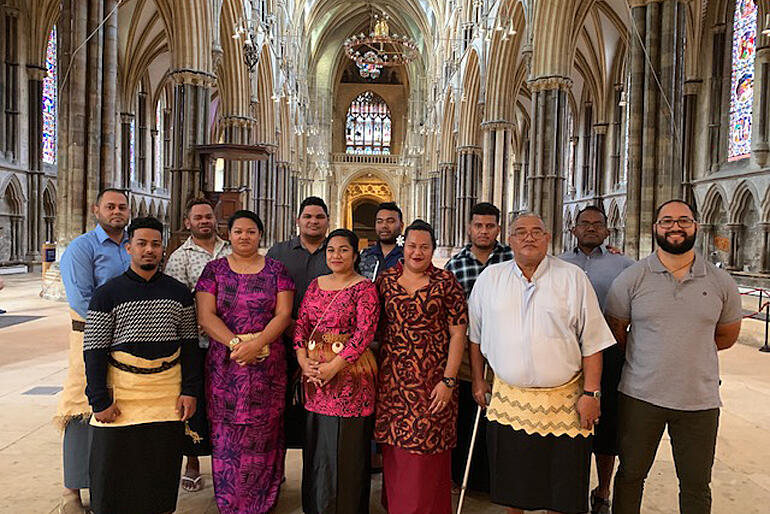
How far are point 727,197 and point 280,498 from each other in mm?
18536

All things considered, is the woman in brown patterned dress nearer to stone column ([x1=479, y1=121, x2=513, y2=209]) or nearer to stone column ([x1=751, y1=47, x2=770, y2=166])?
stone column ([x1=751, y1=47, x2=770, y2=166])

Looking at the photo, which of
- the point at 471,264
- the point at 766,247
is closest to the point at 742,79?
the point at 766,247

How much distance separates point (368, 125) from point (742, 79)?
34.6 metres

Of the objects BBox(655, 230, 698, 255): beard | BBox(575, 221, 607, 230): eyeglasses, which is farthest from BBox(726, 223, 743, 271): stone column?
BBox(655, 230, 698, 255): beard

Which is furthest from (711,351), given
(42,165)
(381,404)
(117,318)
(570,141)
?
(570,141)

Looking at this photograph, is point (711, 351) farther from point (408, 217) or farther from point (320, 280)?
point (408, 217)

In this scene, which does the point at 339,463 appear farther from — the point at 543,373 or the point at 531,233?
the point at 531,233

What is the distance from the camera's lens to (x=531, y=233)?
274cm

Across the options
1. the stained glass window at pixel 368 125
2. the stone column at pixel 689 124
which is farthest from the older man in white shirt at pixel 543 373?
the stained glass window at pixel 368 125

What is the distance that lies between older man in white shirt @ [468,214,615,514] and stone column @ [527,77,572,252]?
11994 millimetres

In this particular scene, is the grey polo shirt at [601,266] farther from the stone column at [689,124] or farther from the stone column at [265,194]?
the stone column at [265,194]

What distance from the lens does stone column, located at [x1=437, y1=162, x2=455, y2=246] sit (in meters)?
30.3

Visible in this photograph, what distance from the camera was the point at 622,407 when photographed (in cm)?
278

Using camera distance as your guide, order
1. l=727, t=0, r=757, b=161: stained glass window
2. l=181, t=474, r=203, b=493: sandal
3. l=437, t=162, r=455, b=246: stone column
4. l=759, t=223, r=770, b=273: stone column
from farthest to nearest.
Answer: l=437, t=162, r=455, b=246: stone column
l=727, t=0, r=757, b=161: stained glass window
l=759, t=223, r=770, b=273: stone column
l=181, t=474, r=203, b=493: sandal
